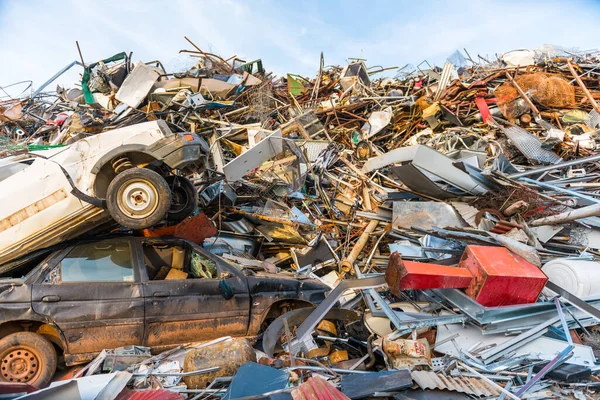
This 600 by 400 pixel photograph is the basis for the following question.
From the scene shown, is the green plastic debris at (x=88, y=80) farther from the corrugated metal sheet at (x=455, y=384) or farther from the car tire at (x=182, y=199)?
the corrugated metal sheet at (x=455, y=384)

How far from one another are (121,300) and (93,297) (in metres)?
0.27

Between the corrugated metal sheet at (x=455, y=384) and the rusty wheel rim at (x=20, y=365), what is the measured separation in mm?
3511

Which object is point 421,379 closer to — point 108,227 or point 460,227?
point 460,227

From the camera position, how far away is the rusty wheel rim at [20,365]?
3.74 m

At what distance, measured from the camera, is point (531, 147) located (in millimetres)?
8078

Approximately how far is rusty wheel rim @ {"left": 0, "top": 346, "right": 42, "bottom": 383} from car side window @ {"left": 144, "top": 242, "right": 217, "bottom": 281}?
1429 millimetres

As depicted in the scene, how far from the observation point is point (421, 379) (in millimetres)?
3484

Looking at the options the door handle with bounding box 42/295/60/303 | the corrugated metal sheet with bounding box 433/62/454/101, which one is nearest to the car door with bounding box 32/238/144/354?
the door handle with bounding box 42/295/60/303

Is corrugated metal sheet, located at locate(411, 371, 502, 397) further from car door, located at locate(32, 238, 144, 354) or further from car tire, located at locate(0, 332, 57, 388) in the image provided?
car tire, located at locate(0, 332, 57, 388)

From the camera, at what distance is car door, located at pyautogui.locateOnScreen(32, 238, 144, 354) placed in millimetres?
4012

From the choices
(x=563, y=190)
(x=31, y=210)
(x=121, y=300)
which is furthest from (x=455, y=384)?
(x=31, y=210)

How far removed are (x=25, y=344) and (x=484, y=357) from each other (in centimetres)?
460

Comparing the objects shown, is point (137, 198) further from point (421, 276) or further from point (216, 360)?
point (421, 276)

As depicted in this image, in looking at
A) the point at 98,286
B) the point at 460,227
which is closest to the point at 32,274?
the point at 98,286
